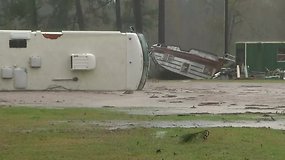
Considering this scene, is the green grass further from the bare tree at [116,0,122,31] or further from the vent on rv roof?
the bare tree at [116,0,122,31]

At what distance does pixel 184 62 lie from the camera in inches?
1788

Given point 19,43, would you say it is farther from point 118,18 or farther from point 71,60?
point 118,18

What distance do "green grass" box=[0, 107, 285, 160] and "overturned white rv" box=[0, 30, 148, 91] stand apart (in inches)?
471

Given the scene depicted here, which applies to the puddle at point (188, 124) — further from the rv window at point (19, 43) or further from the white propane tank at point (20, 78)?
the rv window at point (19, 43)

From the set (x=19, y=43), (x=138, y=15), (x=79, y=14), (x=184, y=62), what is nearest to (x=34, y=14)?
(x=79, y=14)

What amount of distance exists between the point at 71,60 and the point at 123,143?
53.7 ft

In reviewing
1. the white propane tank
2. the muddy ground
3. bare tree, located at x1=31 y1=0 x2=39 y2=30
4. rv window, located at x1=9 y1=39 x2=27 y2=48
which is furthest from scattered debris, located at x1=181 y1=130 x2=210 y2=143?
bare tree, located at x1=31 y1=0 x2=39 y2=30

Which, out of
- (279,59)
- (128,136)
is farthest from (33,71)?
(279,59)

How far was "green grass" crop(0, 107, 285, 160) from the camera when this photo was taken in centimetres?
947

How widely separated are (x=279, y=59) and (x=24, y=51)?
2262cm

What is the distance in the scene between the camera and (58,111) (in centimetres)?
1756

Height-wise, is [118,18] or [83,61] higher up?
[83,61]

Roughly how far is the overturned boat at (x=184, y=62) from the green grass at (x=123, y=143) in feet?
102

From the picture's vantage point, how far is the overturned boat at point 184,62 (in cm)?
4541
